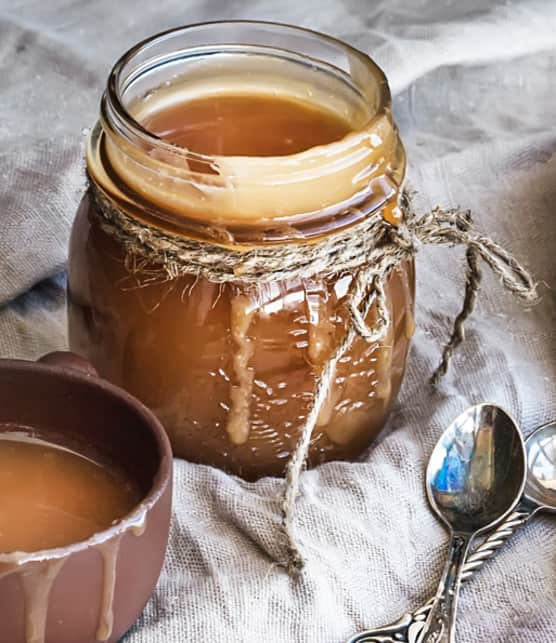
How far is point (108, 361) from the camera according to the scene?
2.36 ft

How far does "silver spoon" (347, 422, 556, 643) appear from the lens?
646mm

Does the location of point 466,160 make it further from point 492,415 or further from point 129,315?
point 129,315

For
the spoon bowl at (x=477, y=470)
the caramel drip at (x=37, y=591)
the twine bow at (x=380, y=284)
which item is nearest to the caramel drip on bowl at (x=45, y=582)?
the caramel drip at (x=37, y=591)

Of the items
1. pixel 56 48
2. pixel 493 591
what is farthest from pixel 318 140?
pixel 56 48

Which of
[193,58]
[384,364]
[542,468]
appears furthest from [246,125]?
[542,468]

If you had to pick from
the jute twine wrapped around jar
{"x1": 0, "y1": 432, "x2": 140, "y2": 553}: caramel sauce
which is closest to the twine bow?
the jute twine wrapped around jar

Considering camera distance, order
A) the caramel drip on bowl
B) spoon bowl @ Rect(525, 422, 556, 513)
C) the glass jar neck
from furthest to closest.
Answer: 1. spoon bowl @ Rect(525, 422, 556, 513)
2. the glass jar neck
3. the caramel drip on bowl

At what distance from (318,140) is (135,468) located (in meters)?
0.24

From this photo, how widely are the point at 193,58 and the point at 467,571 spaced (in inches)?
15.2

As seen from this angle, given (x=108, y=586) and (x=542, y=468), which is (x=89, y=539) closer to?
(x=108, y=586)

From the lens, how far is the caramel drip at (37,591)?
0.52 meters

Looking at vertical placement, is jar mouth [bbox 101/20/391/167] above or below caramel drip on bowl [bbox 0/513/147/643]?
above

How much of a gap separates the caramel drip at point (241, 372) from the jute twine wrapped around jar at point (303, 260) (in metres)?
0.02

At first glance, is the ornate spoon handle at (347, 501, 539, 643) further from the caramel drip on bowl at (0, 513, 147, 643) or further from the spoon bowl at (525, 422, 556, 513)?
the caramel drip on bowl at (0, 513, 147, 643)
